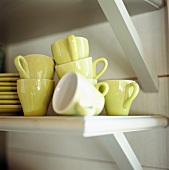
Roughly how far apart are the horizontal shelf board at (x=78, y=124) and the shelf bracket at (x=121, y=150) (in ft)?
0.11

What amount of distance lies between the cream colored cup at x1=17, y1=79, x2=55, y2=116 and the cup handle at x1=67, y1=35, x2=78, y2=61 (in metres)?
0.08

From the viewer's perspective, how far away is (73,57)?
1.95ft

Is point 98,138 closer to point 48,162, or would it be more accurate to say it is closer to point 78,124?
point 48,162

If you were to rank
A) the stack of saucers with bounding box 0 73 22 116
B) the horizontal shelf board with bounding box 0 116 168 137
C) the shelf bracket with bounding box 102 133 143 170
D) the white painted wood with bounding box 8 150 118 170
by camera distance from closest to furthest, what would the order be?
the horizontal shelf board with bounding box 0 116 168 137 < the shelf bracket with bounding box 102 133 143 170 < the stack of saucers with bounding box 0 73 22 116 < the white painted wood with bounding box 8 150 118 170

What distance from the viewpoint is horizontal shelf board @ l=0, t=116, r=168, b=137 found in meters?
0.44

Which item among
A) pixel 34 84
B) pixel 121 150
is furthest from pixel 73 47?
pixel 121 150

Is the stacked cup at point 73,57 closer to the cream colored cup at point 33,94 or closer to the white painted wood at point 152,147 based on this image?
the cream colored cup at point 33,94

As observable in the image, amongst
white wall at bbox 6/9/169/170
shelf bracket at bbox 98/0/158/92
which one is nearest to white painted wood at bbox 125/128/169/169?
white wall at bbox 6/9/169/170

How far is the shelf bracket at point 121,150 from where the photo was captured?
1.86 ft

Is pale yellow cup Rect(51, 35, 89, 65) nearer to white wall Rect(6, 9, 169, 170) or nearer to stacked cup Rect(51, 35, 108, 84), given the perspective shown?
stacked cup Rect(51, 35, 108, 84)

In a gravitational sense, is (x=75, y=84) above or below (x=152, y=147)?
above

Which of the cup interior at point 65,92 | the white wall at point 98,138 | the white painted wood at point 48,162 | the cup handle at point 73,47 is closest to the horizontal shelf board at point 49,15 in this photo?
the white wall at point 98,138

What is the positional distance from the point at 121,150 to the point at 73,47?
0.23m

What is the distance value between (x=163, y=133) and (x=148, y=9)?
0.99 ft
